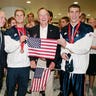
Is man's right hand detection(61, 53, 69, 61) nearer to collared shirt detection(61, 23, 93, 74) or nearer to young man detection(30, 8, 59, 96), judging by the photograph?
collared shirt detection(61, 23, 93, 74)

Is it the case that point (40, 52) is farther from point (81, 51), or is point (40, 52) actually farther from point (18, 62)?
point (81, 51)

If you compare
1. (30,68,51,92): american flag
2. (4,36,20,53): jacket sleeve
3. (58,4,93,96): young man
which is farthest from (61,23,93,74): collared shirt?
(4,36,20,53): jacket sleeve

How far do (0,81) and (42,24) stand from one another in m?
1.15

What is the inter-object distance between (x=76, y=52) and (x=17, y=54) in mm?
929

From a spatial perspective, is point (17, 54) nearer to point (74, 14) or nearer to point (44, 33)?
point (44, 33)

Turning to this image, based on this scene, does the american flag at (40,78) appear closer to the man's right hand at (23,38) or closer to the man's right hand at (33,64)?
the man's right hand at (33,64)

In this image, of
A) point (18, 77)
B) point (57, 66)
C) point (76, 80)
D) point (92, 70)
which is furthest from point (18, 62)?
point (92, 70)

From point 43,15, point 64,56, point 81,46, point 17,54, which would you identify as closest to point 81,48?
point 81,46

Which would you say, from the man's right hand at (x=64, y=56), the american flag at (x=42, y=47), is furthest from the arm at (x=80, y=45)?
the american flag at (x=42, y=47)

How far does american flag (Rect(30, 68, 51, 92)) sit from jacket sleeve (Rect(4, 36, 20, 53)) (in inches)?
20.9

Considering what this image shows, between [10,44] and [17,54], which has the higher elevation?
[10,44]

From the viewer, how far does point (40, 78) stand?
12.6 feet

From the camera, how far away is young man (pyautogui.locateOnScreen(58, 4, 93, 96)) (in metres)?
3.53

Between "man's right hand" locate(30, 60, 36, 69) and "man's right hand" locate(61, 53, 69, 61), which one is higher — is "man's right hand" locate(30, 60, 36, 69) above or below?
below
